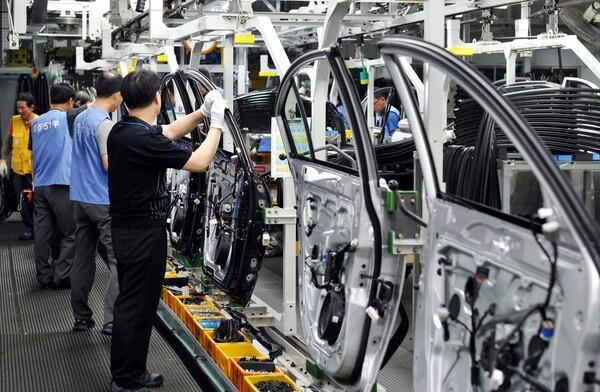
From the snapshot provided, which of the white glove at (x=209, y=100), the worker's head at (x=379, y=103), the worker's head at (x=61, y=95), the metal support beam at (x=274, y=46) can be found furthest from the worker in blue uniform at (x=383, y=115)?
the white glove at (x=209, y=100)

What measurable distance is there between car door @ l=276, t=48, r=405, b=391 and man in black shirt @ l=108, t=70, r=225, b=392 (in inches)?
29.5

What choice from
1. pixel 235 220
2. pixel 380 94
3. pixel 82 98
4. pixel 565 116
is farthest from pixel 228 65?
pixel 380 94

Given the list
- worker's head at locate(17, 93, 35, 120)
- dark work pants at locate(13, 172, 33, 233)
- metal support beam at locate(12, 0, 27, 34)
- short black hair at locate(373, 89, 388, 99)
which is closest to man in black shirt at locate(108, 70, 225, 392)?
worker's head at locate(17, 93, 35, 120)

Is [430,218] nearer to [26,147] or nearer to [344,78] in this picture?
[344,78]

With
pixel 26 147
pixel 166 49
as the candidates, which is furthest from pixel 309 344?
pixel 26 147

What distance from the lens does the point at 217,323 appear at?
7.44m

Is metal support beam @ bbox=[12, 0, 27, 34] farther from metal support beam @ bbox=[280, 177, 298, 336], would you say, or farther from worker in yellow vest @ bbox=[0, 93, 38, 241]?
metal support beam @ bbox=[280, 177, 298, 336]

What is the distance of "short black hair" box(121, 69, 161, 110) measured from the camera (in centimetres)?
581

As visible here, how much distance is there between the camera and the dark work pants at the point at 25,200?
12905 millimetres

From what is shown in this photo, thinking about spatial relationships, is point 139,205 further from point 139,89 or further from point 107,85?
point 107,85

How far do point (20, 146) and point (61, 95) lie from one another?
12.7 ft

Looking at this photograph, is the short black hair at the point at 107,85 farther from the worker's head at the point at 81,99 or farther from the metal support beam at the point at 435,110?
the metal support beam at the point at 435,110

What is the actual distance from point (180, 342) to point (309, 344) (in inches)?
110

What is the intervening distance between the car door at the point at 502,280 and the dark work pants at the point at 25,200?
9.81 m
